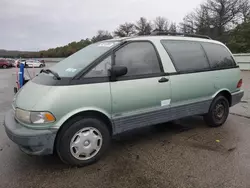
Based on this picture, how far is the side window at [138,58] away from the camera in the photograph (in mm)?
3281

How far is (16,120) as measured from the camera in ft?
9.71

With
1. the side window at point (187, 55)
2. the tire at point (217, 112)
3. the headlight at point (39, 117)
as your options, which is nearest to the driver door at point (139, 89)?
the side window at point (187, 55)

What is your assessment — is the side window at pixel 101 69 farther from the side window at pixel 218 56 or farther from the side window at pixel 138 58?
the side window at pixel 218 56

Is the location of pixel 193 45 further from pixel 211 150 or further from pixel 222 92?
pixel 211 150

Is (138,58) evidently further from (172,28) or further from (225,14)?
(172,28)

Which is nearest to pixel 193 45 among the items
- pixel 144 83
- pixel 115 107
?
pixel 144 83

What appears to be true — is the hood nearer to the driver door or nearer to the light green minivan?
the light green minivan

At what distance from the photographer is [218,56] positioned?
177 inches

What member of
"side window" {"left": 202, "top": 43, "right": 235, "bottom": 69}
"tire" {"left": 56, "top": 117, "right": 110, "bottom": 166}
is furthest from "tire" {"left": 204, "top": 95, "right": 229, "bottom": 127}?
"tire" {"left": 56, "top": 117, "right": 110, "bottom": 166}

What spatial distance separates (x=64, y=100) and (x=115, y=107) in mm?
740

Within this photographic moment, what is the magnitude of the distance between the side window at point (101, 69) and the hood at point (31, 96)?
0.57m

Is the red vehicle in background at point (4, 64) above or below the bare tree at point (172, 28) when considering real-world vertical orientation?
below

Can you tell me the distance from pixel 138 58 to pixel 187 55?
1144 millimetres

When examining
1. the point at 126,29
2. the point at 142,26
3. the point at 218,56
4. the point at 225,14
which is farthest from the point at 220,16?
the point at 218,56
